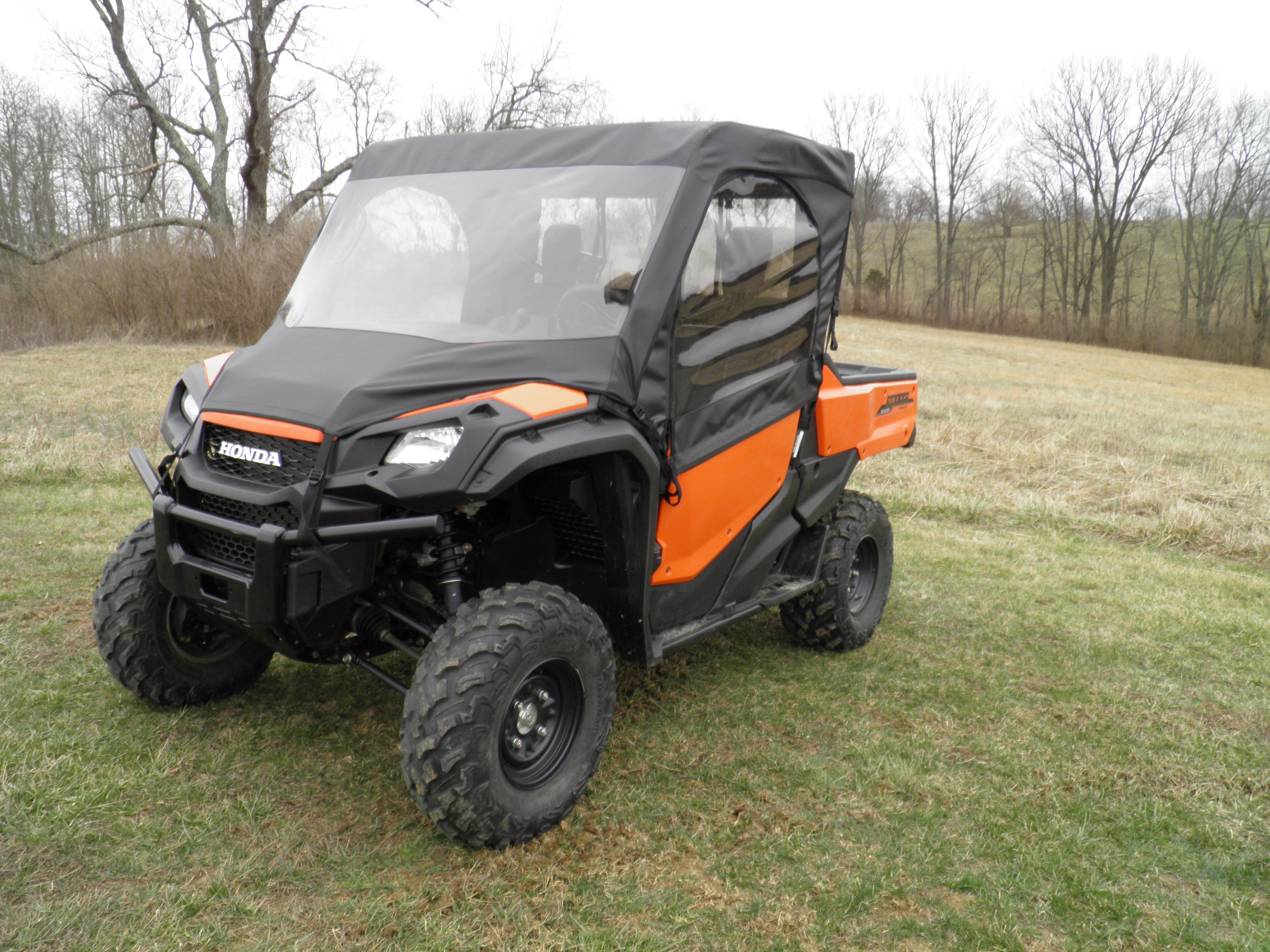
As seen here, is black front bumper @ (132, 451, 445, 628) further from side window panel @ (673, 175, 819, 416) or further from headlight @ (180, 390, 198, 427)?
side window panel @ (673, 175, 819, 416)

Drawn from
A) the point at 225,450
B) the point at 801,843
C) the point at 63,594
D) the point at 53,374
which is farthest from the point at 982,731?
the point at 53,374

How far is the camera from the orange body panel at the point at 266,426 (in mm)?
2764

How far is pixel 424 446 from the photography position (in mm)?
2752

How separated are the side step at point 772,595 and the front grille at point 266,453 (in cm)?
140

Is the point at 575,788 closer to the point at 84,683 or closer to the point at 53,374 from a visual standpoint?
the point at 84,683

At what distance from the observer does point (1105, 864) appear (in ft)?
10.1

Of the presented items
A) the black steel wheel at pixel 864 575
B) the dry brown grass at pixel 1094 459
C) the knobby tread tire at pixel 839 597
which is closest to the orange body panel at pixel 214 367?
the knobby tread tire at pixel 839 597

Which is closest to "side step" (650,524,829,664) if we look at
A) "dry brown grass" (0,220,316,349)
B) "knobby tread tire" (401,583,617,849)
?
"knobby tread tire" (401,583,617,849)

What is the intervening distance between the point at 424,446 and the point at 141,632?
1.51m

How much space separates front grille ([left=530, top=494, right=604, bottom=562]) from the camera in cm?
329

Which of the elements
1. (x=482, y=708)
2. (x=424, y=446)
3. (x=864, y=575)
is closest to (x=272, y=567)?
(x=424, y=446)

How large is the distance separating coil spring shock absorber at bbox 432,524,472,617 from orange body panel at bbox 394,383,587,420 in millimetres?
392

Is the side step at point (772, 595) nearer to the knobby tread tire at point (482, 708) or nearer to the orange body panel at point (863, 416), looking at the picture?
the orange body panel at point (863, 416)

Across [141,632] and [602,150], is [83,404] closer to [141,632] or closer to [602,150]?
[141,632]
